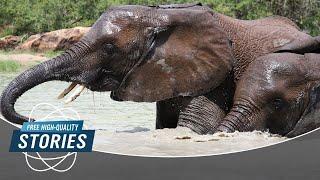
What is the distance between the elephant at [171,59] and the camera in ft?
12.3

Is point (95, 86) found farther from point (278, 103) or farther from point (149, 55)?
point (278, 103)

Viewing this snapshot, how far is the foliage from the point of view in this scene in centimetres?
1889

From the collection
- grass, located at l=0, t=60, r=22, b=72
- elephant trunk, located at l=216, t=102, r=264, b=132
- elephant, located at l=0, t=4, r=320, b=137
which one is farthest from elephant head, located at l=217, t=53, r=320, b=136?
grass, located at l=0, t=60, r=22, b=72

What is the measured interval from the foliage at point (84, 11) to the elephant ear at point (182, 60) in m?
14.3

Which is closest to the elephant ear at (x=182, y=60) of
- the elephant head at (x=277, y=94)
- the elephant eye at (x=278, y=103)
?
the elephant head at (x=277, y=94)

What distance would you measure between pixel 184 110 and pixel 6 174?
1664 mm

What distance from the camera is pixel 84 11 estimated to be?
22.7 meters

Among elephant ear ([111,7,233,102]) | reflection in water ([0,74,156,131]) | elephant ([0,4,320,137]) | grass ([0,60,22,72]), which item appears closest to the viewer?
elephant ([0,4,320,137])

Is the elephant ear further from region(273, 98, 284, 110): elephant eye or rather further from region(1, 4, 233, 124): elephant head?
region(273, 98, 284, 110): elephant eye

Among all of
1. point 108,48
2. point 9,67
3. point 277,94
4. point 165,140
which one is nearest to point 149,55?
point 108,48

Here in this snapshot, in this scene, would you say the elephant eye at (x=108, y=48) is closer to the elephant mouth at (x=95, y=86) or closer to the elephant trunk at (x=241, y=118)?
the elephant mouth at (x=95, y=86)

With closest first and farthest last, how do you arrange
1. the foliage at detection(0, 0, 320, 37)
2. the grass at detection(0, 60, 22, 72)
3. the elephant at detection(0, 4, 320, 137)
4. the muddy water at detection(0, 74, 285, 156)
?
1. the muddy water at detection(0, 74, 285, 156)
2. the elephant at detection(0, 4, 320, 137)
3. the grass at detection(0, 60, 22, 72)
4. the foliage at detection(0, 0, 320, 37)

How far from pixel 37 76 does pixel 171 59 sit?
0.81 metres

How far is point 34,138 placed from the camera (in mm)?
2873
